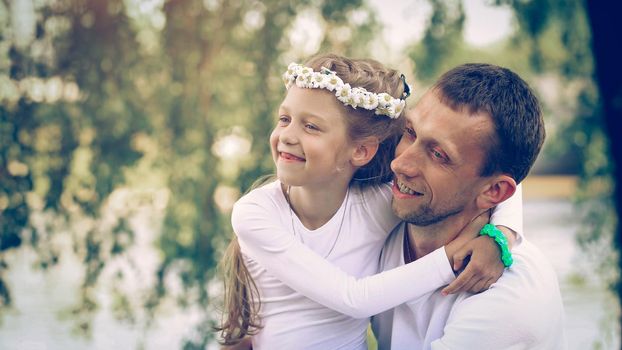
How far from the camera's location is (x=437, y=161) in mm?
2090

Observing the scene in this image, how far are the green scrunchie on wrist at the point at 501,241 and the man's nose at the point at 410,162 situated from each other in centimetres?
26

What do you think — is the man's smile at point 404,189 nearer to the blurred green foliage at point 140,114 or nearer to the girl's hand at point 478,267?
the girl's hand at point 478,267

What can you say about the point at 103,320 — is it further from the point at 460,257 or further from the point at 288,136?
the point at 460,257

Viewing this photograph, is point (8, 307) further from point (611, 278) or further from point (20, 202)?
point (611, 278)

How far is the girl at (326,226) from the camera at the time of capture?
212 cm

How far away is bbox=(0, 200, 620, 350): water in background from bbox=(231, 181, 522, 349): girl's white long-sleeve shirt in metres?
2.12

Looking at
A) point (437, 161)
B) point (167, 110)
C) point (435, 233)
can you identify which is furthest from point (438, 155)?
point (167, 110)

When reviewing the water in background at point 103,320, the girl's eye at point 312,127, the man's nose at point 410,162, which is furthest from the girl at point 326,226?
the water in background at point 103,320

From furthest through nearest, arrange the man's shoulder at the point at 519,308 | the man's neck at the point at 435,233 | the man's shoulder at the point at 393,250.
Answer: the man's shoulder at the point at 393,250 < the man's neck at the point at 435,233 < the man's shoulder at the point at 519,308

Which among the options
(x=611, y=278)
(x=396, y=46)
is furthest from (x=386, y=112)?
(x=611, y=278)

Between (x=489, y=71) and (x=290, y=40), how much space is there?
2.22 metres

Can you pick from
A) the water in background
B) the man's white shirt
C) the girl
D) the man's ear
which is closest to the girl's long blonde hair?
the girl

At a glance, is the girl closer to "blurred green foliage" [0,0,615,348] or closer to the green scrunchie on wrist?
the green scrunchie on wrist

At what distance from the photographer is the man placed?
202 centimetres
